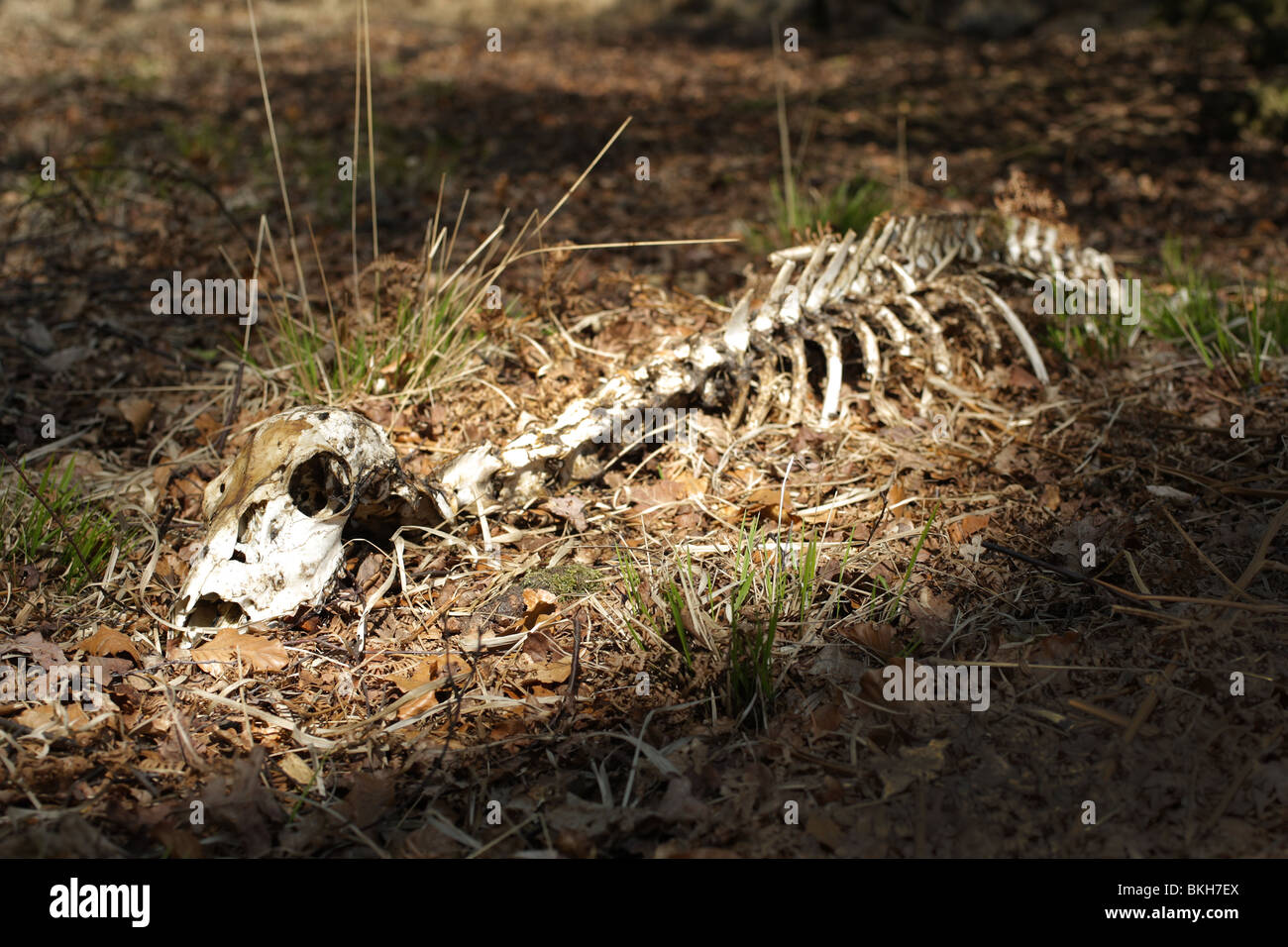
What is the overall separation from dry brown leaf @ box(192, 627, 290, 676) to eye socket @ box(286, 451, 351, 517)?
43 cm

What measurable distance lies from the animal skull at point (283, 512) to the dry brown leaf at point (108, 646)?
16 cm

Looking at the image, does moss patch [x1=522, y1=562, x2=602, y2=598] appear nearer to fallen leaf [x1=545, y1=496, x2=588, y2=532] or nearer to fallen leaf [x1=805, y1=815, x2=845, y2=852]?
fallen leaf [x1=545, y1=496, x2=588, y2=532]

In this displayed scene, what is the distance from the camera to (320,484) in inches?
120

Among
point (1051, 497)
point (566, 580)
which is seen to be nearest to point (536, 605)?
point (566, 580)

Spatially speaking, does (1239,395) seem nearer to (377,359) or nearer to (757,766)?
(757,766)

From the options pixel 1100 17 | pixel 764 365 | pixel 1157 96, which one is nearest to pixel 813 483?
pixel 764 365

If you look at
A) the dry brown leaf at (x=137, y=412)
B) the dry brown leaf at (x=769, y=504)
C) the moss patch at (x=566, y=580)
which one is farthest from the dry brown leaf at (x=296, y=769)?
the dry brown leaf at (x=137, y=412)

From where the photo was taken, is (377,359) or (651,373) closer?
(651,373)

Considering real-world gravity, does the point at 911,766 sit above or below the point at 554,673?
below

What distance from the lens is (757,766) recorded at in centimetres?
229

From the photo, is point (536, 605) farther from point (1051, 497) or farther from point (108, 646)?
point (1051, 497)

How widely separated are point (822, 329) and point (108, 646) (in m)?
2.91
